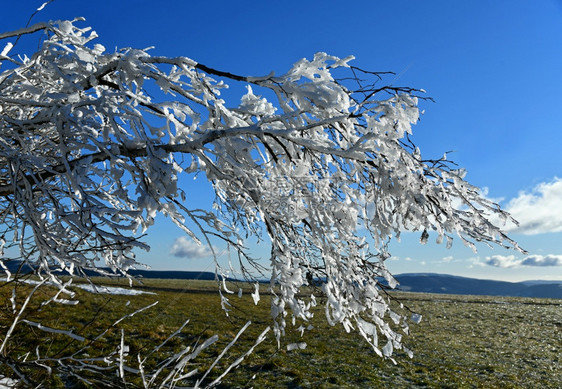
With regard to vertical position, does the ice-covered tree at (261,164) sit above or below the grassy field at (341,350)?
above

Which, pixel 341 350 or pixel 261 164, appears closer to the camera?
pixel 261 164

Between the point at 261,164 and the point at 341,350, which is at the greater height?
the point at 261,164

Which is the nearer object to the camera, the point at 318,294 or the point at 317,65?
the point at 317,65

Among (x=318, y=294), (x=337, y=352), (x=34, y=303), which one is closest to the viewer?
(x=318, y=294)

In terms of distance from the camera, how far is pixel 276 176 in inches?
164

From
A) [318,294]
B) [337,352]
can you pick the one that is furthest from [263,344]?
[318,294]

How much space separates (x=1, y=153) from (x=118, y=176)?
107 centimetres

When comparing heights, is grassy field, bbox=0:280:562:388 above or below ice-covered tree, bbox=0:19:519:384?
below

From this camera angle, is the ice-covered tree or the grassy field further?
the grassy field

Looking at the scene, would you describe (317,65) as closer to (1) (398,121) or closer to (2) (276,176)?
(1) (398,121)

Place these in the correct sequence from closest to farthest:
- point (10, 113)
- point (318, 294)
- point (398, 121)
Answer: point (398, 121)
point (318, 294)
point (10, 113)

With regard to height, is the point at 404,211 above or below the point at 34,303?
above

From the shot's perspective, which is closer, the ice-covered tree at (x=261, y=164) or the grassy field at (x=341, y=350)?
the ice-covered tree at (x=261, y=164)

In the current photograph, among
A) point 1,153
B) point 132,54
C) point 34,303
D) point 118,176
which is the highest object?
point 132,54
